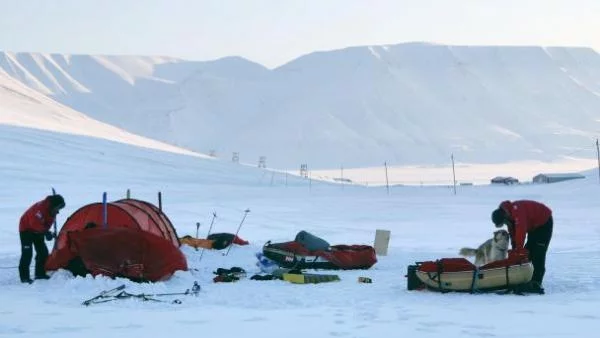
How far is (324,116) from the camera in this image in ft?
548

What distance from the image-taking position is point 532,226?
40.7 ft

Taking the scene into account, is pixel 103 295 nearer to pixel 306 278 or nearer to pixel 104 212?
pixel 104 212

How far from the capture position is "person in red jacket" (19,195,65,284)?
13680mm

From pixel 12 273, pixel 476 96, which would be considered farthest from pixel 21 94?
pixel 476 96

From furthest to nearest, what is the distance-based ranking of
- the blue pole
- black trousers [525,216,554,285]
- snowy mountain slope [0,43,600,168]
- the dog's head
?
1. snowy mountain slope [0,43,600,168]
2. the blue pole
3. the dog's head
4. black trousers [525,216,554,285]

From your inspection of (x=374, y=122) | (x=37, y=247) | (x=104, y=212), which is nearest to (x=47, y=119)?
(x=104, y=212)

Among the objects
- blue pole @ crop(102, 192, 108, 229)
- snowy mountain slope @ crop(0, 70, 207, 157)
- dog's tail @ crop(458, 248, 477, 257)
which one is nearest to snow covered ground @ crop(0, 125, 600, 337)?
dog's tail @ crop(458, 248, 477, 257)

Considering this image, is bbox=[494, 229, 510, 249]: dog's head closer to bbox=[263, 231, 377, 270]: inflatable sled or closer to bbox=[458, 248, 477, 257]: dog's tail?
bbox=[458, 248, 477, 257]: dog's tail

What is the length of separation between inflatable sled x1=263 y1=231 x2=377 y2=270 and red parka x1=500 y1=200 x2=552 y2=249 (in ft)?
12.0

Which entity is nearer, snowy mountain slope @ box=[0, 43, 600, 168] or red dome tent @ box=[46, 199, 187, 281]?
red dome tent @ box=[46, 199, 187, 281]

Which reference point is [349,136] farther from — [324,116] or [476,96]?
[476,96]

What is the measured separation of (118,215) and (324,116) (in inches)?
6014

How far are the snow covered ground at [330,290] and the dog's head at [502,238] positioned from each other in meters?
0.89

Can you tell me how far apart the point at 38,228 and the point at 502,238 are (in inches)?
278
